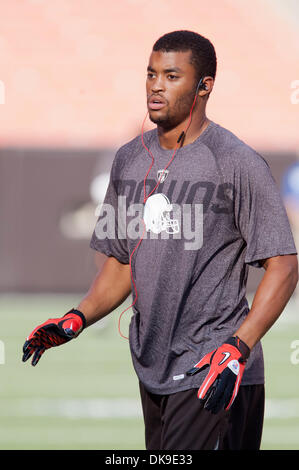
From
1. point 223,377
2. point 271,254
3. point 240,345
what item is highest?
point 271,254

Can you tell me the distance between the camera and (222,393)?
3.22 m

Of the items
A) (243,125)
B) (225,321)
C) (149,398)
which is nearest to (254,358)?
(225,321)

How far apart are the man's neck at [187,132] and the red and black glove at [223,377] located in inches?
33.6

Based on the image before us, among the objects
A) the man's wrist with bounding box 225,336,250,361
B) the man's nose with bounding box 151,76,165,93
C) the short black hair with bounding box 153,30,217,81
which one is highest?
the short black hair with bounding box 153,30,217,81

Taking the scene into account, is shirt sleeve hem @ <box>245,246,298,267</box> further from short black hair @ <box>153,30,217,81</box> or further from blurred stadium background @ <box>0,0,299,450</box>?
blurred stadium background @ <box>0,0,299,450</box>

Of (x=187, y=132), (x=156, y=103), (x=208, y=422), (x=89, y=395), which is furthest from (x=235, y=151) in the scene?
(x=89, y=395)

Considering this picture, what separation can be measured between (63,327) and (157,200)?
620 mm

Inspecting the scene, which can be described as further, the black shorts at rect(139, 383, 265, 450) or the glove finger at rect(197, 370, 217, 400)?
the black shorts at rect(139, 383, 265, 450)

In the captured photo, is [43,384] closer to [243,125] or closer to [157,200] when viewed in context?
[157,200]

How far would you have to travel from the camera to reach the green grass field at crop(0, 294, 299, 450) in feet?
21.1

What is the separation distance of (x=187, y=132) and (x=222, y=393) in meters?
1.05

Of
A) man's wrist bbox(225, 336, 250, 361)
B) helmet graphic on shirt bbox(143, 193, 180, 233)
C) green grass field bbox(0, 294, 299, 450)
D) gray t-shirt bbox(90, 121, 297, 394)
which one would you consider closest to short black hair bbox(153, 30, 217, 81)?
gray t-shirt bbox(90, 121, 297, 394)

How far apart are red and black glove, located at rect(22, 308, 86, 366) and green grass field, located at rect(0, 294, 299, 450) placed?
8.38ft

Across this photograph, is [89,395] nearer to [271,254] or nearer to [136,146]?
[136,146]
